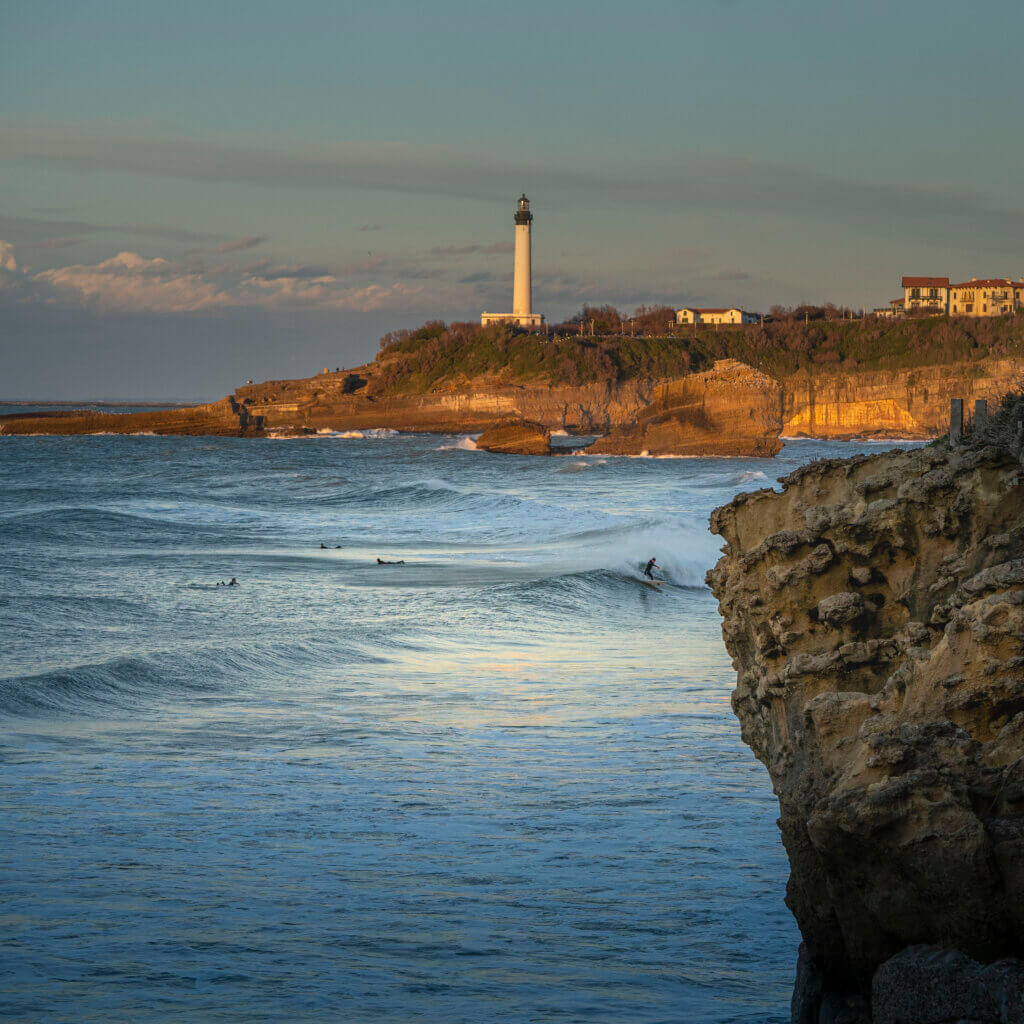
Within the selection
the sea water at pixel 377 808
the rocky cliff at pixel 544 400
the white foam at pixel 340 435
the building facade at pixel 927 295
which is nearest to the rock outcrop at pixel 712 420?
the rocky cliff at pixel 544 400

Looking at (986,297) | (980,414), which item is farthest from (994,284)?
(980,414)

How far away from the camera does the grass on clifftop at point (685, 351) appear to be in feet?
344

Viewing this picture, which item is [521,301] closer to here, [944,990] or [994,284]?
[994,284]

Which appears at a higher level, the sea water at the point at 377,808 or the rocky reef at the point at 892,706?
the rocky reef at the point at 892,706

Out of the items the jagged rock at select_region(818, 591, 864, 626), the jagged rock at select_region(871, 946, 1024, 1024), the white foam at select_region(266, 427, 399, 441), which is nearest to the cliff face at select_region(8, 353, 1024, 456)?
the white foam at select_region(266, 427, 399, 441)

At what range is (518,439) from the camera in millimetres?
72625

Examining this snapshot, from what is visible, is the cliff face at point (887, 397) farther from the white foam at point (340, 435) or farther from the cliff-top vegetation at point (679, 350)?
the white foam at point (340, 435)

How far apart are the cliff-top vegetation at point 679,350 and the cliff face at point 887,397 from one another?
2087 mm

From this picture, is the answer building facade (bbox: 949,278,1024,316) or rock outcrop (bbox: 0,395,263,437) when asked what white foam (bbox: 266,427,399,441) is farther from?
building facade (bbox: 949,278,1024,316)

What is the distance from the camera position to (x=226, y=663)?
11.0 m

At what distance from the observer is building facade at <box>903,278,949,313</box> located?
→ 12950 centimetres

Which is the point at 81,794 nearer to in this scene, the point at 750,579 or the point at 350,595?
the point at 750,579

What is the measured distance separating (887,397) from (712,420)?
37820mm

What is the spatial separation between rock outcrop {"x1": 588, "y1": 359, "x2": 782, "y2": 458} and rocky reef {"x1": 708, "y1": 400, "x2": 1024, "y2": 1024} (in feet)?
206
